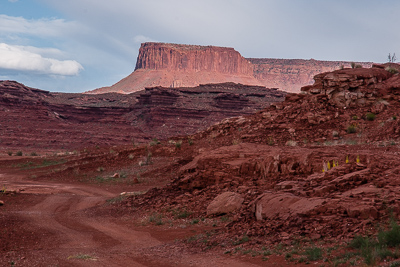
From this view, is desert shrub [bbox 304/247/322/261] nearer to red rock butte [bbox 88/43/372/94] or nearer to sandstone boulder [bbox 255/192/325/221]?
sandstone boulder [bbox 255/192/325/221]

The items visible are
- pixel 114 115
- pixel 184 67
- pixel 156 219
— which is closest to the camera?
pixel 156 219

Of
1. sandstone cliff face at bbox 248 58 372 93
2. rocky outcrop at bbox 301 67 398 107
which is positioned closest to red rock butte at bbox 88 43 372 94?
sandstone cliff face at bbox 248 58 372 93

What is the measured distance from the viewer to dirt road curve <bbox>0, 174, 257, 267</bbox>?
27.7ft

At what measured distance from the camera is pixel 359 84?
23609mm

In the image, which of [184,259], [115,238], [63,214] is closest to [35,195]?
[63,214]

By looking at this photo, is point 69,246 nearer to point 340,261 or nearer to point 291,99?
point 340,261

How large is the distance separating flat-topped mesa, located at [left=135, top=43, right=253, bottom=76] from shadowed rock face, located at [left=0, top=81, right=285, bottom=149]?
215 feet

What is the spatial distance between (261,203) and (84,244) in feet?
13.9

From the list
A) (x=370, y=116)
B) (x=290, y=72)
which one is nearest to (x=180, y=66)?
(x=290, y=72)

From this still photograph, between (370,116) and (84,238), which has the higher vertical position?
(370,116)

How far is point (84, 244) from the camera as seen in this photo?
10.4 metres

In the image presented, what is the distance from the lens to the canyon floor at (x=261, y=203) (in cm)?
802

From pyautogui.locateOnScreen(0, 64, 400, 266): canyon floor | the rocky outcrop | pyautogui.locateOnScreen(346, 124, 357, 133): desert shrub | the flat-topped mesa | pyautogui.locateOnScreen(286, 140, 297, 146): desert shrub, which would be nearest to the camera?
pyautogui.locateOnScreen(0, 64, 400, 266): canyon floor

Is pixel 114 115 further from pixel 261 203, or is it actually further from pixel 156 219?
pixel 261 203
